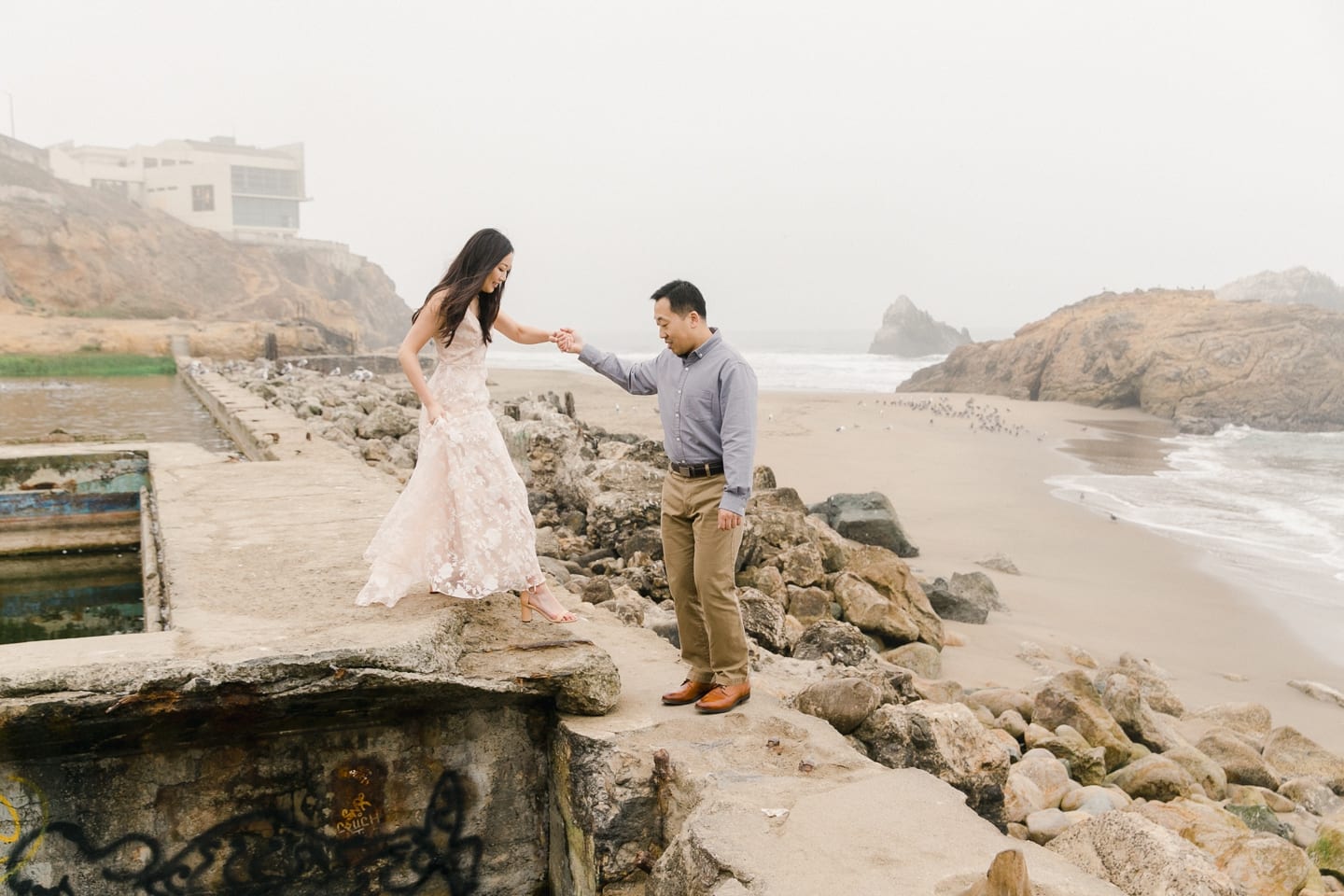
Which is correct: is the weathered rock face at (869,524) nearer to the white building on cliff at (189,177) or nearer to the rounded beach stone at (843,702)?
the rounded beach stone at (843,702)

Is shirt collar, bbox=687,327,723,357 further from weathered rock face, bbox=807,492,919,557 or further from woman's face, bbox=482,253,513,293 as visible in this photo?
weathered rock face, bbox=807,492,919,557

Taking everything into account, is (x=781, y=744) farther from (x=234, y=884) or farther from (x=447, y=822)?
(x=234, y=884)

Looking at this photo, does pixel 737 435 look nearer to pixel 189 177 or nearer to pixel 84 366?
pixel 84 366

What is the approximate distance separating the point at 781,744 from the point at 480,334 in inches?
80.7

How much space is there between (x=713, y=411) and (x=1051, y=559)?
8.42 m

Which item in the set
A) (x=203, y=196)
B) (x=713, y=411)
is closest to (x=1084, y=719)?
(x=713, y=411)

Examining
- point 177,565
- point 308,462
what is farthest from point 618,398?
point 177,565

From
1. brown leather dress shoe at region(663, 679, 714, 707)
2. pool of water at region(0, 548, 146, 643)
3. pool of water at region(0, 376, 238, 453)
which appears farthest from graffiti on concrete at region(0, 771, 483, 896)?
pool of water at region(0, 376, 238, 453)

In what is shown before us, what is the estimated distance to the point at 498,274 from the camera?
4027mm

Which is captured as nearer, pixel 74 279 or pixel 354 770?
pixel 354 770

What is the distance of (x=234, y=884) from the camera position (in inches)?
139

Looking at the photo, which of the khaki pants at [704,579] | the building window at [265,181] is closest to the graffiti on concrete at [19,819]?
the khaki pants at [704,579]

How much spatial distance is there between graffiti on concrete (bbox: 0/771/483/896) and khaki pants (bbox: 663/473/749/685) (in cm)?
109

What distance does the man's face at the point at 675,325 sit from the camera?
144 inches
